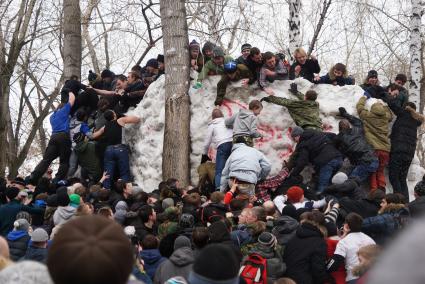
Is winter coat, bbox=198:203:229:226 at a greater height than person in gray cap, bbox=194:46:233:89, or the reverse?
person in gray cap, bbox=194:46:233:89

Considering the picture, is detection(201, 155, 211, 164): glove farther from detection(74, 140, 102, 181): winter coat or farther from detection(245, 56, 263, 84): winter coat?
detection(74, 140, 102, 181): winter coat

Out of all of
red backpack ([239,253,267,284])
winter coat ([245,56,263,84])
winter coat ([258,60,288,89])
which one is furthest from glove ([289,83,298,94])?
red backpack ([239,253,267,284])

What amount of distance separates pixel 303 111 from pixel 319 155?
1.23m

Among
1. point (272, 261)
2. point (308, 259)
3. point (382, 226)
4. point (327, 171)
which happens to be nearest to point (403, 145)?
point (327, 171)

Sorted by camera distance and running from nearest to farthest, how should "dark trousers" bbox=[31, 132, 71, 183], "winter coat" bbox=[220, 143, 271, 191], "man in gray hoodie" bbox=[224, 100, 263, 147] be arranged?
"winter coat" bbox=[220, 143, 271, 191] < "man in gray hoodie" bbox=[224, 100, 263, 147] < "dark trousers" bbox=[31, 132, 71, 183]

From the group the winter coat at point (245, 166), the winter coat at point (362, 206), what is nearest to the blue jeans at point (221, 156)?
the winter coat at point (245, 166)

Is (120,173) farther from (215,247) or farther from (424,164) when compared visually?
(424,164)

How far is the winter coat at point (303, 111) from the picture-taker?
1075cm

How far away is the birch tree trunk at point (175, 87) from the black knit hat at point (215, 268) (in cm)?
805

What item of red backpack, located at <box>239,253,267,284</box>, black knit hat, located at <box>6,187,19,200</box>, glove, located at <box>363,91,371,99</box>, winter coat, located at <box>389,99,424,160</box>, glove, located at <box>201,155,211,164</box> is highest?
glove, located at <box>363,91,371,99</box>

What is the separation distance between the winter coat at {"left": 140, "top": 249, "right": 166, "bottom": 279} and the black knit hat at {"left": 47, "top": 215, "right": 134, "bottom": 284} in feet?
11.8

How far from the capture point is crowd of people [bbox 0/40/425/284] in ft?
10.0

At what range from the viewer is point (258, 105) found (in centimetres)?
1026

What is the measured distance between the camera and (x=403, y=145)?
34.1 feet
